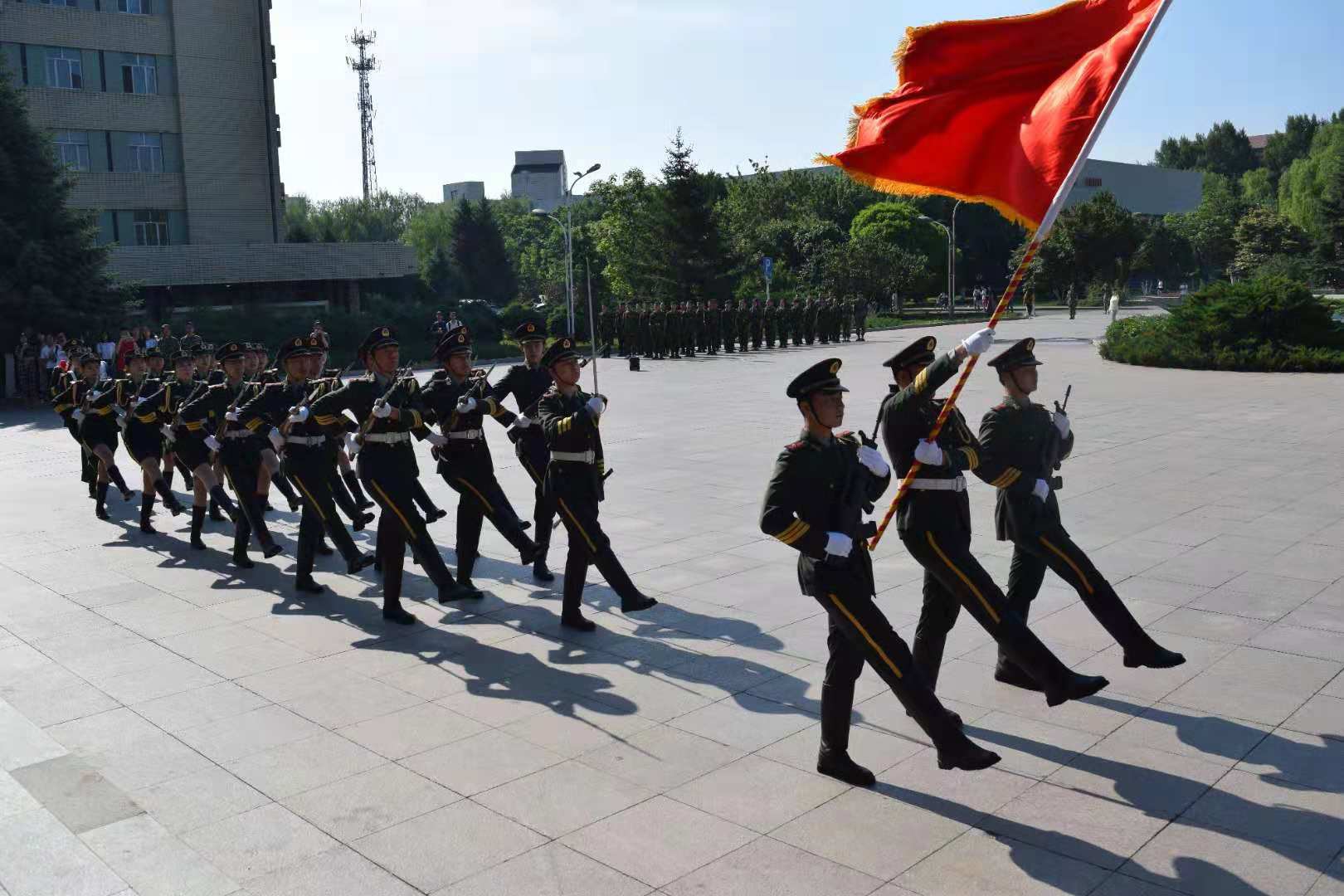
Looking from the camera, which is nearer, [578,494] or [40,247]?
[578,494]

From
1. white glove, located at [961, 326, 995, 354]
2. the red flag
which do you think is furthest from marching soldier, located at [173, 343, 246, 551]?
white glove, located at [961, 326, 995, 354]

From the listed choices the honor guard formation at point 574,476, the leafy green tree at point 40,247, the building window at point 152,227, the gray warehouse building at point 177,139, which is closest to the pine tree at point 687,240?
the gray warehouse building at point 177,139

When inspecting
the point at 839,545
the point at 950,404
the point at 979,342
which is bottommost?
the point at 839,545

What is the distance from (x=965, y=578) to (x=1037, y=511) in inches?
32.2

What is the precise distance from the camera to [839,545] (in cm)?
534

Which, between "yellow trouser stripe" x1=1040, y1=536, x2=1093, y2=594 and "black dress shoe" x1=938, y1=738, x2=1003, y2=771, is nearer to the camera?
"black dress shoe" x1=938, y1=738, x2=1003, y2=771

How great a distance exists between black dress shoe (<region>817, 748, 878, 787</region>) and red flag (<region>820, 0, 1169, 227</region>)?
10.7ft

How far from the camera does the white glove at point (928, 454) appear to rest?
5.91 m

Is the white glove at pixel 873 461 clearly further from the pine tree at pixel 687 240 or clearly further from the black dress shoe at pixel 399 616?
the pine tree at pixel 687 240

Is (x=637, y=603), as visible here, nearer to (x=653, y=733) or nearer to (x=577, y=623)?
(x=577, y=623)

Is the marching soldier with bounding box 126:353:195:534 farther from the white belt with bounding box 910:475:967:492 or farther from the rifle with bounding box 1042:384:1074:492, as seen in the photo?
the rifle with bounding box 1042:384:1074:492

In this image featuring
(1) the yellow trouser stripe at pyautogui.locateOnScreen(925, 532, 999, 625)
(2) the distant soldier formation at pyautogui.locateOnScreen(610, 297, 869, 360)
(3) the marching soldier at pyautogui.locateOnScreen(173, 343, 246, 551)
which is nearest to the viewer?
(1) the yellow trouser stripe at pyautogui.locateOnScreen(925, 532, 999, 625)

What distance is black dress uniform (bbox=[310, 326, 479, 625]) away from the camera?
862cm

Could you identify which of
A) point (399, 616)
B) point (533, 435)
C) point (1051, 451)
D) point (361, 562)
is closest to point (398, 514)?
point (399, 616)
